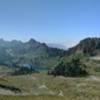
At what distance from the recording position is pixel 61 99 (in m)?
51.9

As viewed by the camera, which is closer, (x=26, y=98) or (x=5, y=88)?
(x=26, y=98)

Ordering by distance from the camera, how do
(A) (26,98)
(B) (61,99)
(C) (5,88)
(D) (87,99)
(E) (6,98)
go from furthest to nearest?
1. (D) (87,99)
2. (C) (5,88)
3. (B) (61,99)
4. (A) (26,98)
5. (E) (6,98)

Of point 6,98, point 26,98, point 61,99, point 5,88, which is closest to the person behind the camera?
point 6,98

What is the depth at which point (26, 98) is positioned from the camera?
48656 millimetres

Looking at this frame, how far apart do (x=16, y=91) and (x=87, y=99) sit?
64.2 feet

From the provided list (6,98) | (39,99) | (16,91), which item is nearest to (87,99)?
(16,91)

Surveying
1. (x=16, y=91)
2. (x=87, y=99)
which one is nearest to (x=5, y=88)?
(x=16, y=91)

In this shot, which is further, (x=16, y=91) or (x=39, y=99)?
(x=16, y=91)

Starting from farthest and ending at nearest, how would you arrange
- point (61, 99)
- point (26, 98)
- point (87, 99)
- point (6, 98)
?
point (87, 99)
point (61, 99)
point (26, 98)
point (6, 98)

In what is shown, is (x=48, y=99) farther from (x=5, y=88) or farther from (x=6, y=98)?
(x=5, y=88)

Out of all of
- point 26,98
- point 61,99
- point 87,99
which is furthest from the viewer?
point 87,99

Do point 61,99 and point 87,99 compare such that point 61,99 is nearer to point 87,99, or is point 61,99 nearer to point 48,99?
point 48,99

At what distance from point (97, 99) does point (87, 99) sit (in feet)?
8.78

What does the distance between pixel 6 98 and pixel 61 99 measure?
11.5 m
